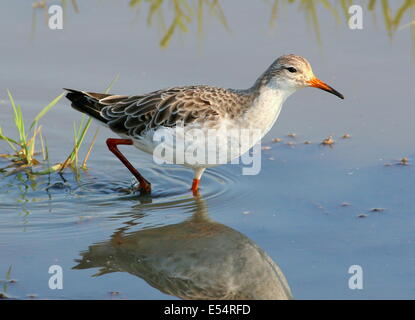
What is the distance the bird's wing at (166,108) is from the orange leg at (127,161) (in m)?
0.18

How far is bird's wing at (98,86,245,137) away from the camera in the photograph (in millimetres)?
9000

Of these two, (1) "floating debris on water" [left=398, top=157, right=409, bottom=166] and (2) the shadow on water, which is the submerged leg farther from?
(1) "floating debris on water" [left=398, top=157, right=409, bottom=166]

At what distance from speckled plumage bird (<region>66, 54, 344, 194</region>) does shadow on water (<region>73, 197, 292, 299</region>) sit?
0.90 meters

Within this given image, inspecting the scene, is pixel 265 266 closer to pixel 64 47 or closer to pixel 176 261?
pixel 176 261

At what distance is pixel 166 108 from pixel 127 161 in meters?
0.81

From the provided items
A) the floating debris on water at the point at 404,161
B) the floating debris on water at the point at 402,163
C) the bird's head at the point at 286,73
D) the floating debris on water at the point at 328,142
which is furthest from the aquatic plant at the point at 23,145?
the floating debris on water at the point at 404,161

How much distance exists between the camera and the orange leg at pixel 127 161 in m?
9.34

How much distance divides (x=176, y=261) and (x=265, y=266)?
0.77m

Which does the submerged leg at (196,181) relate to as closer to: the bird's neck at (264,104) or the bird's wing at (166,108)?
the bird's wing at (166,108)

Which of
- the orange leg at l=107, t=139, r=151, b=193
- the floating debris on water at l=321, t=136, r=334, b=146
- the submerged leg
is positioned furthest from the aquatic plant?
the floating debris on water at l=321, t=136, r=334, b=146

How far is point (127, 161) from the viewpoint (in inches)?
→ 379

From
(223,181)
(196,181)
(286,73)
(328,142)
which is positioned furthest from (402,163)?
(196,181)
